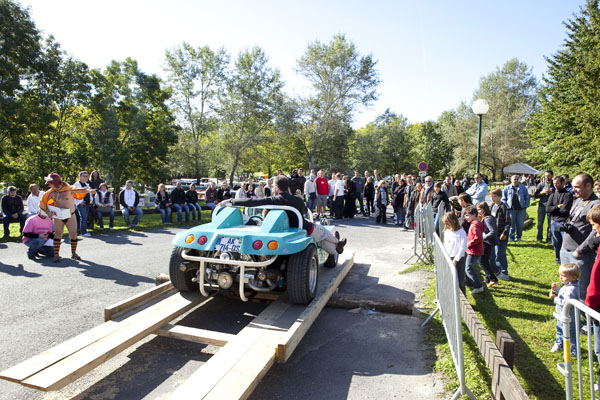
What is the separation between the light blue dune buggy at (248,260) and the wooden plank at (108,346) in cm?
36

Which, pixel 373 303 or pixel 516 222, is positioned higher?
pixel 516 222

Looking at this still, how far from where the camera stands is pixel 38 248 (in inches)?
309

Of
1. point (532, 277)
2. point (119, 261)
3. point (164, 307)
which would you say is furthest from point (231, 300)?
point (532, 277)

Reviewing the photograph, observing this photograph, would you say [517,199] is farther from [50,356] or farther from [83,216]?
[83,216]

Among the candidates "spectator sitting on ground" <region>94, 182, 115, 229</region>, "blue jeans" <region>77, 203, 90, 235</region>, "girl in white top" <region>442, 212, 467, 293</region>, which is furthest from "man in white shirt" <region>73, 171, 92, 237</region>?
"girl in white top" <region>442, 212, 467, 293</region>

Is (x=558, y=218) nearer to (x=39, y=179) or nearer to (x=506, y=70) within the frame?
(x=39, y=179)

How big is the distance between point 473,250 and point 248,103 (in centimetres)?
2990

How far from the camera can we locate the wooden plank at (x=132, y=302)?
13.1 ft

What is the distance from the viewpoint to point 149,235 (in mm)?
11398

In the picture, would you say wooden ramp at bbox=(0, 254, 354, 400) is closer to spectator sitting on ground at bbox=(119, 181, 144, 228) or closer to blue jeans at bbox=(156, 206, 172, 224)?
spectator sitting on ground at bbox=(119, 181, 144, 228)

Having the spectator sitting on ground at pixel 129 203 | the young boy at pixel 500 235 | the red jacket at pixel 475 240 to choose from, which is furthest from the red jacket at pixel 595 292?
the spectator sitting on ground at pixel 129 203

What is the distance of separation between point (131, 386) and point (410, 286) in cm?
472

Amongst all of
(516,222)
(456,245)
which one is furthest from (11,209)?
(516,222)

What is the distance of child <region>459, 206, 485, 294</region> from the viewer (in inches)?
224
